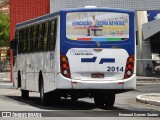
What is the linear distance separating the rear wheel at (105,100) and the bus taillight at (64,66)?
195 centimetres

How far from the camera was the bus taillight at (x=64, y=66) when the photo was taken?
18.4m

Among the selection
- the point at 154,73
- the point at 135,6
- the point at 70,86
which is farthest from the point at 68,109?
the point at 154,73

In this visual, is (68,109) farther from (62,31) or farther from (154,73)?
(154,73)

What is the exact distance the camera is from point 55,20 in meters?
19.0

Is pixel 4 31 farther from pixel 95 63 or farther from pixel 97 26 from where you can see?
pixel 95 63

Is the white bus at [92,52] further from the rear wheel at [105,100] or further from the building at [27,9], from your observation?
the building at [27,9]

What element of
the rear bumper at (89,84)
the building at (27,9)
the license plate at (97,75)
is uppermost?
the building at (27,9)

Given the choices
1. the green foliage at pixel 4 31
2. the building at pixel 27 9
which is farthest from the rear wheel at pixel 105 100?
the green foliage at pixel 4 31

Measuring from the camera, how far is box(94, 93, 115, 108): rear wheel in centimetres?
2012

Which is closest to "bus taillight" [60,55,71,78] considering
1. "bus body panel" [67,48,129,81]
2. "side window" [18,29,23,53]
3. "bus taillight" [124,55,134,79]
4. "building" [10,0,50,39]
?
"bus body panel" [67,48,129,81]

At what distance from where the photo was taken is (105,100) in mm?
20375

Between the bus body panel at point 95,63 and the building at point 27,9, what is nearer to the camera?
the bus body panel at point 95,63

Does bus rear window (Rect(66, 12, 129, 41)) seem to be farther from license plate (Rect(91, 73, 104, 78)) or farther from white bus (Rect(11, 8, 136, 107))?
license plate (Rect(91, 73, 104, 78))

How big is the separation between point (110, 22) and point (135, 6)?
2230 cm
